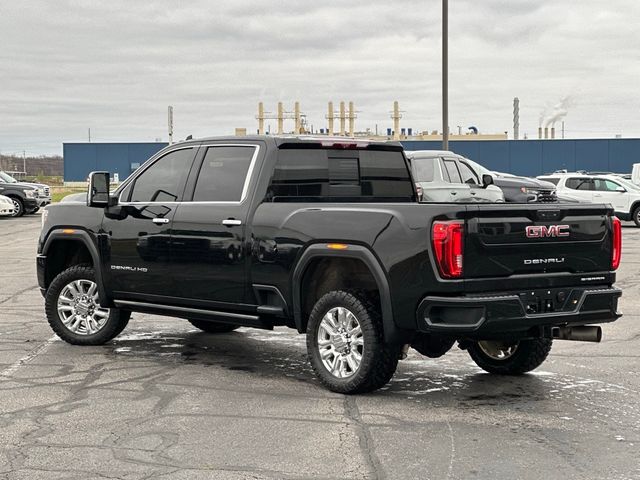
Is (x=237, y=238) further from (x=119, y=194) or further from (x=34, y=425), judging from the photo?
(x=34, y=425)

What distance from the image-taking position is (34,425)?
6641 mm

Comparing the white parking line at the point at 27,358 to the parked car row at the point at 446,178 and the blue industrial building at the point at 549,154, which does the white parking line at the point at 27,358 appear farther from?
the blue industrial building at the point at 549,154

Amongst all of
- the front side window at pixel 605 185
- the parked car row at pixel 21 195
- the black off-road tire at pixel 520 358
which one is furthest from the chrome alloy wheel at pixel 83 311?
the parked car row at pixel 21 195

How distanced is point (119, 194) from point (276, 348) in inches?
82.6

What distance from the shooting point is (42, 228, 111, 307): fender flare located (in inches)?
380

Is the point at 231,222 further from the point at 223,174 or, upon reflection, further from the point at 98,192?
the point at 98,192

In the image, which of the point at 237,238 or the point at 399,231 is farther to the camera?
the point at 237,238

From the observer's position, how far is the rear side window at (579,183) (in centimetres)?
3212

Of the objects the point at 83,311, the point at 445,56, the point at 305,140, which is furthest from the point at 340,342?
the point at 445,56

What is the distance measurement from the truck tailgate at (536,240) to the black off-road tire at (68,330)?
4.14 m

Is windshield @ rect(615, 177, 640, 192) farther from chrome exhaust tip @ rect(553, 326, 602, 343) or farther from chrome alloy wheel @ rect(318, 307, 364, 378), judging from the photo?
chrome alloy wheel @ rect(318, 307, 364, 378)

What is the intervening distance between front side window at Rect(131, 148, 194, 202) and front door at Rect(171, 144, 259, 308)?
0.51ft

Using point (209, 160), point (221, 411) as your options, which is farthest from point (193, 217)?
point (221, 411)

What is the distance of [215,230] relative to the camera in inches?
338
